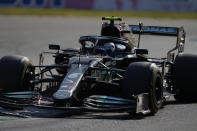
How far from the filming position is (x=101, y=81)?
9.09 metres

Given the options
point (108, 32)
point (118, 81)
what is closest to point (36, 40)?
→ point (108, 32)

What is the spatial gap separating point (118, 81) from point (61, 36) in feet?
42.5

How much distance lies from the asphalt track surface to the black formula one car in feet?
0.58

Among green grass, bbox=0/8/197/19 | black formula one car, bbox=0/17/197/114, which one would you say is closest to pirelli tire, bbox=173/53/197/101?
black formula one car, bbox=0/17/197/114

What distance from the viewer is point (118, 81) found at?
32.4ft

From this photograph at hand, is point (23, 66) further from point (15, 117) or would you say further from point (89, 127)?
point (89, 127)

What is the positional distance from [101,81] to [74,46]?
33.8ft

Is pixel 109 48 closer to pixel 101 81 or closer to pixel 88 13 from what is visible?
pixel 101 81

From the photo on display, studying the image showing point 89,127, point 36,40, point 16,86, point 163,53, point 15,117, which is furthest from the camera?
point 36,40

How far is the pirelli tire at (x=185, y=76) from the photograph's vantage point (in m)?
10.0

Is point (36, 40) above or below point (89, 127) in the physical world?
above

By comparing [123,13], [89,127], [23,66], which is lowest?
[89,127]

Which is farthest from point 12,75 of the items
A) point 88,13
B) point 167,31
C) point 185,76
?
point 88,13

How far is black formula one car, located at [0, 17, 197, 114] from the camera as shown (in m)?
8.46
